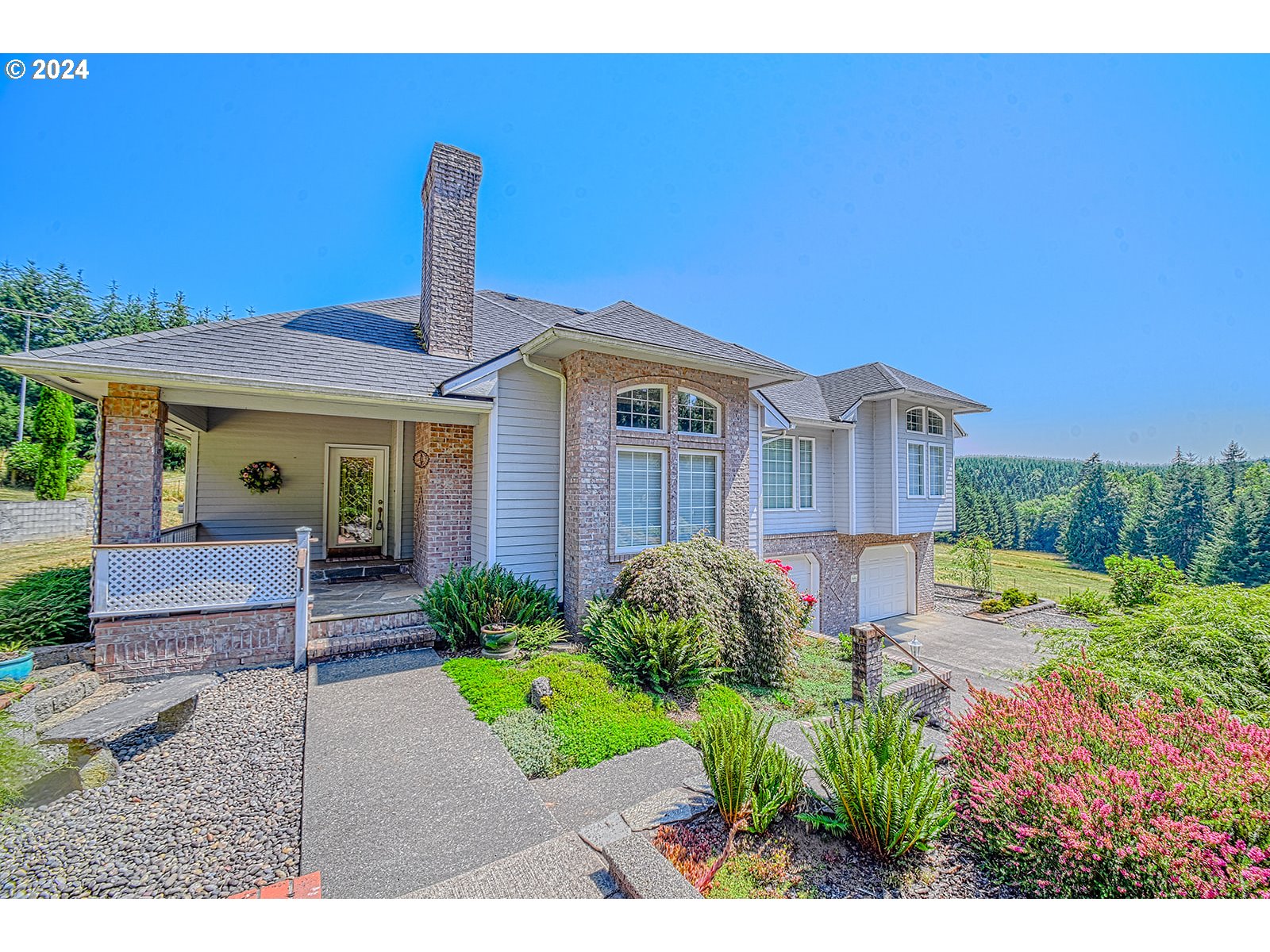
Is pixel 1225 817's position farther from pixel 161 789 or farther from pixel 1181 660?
pixel 161 789

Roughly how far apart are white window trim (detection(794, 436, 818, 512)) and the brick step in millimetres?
9477

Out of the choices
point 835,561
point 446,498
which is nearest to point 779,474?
point 835,561

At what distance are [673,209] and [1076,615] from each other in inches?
645

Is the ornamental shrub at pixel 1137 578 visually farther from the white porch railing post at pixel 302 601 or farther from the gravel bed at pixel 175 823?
the white porch railing post at pixel 302 601

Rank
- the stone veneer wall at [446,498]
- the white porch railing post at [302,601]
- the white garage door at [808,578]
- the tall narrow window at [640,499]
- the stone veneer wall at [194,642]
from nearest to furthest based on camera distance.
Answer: the stone veneer wall at [194,642]
the white porch railing post at [302,601]
the tall narrow window at [640,499]
the stone veneer wall at [446,498]
the white garage door at [808,578]

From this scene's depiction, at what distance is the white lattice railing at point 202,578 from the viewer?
5.66 metres

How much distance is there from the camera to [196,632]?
5914 mm

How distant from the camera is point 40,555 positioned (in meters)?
11.6

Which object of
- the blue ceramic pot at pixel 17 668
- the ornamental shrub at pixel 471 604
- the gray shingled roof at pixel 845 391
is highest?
the gray shingled roof at pixel 845 391

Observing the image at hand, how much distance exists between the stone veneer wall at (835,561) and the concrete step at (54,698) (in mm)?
11586

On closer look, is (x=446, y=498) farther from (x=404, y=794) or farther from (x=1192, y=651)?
(x=1192, y=651)

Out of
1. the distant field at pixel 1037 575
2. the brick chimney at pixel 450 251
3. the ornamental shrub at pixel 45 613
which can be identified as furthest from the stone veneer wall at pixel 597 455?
the distant field at pixel 1037 575

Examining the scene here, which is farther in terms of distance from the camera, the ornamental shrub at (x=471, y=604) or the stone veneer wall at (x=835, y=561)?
the stone veneer wall at (x=835, y=561)
